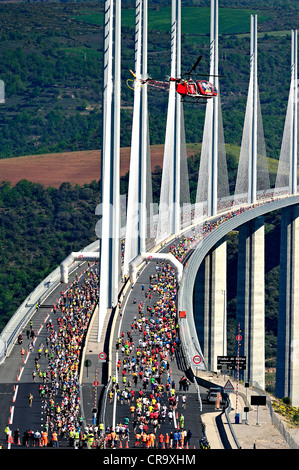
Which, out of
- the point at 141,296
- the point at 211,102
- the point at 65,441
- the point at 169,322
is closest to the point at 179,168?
the point at 211,102

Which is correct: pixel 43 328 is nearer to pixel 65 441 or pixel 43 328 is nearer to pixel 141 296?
pixel 141 296

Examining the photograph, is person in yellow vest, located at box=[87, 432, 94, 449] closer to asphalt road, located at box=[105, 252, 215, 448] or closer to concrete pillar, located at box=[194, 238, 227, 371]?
asphalt road, located at box=[105, 252, 215, 448]

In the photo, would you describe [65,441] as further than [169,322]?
No

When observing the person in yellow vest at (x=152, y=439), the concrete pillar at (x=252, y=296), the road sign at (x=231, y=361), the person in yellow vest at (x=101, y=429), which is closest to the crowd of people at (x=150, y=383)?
the person in yellow vest at (x=152, y=439)

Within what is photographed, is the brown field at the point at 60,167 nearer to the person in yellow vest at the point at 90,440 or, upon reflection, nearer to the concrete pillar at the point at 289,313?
the concrete pillar at the point at 289,313

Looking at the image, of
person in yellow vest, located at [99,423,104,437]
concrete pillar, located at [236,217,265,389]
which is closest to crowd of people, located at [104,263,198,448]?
person in yellow vest, located at [99,423,104,437]
